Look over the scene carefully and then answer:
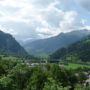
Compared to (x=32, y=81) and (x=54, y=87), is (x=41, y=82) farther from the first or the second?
(x=54, y=87)

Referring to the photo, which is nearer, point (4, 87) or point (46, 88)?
point (46, 88)

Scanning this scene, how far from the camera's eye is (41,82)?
6619cm

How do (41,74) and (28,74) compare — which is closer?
(41,74)

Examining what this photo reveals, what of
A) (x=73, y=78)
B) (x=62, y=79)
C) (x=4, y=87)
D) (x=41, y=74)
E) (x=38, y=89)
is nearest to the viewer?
(x=4, y=87)

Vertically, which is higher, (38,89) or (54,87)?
(54,87)

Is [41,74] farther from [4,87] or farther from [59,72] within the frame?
[4,87]

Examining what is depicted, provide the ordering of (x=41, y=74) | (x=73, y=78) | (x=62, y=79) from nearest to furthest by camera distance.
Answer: (x=41, y=74), (x=62, y=79), (x=73, y=78)

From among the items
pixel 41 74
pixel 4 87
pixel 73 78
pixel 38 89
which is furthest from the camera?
pixel 73 78

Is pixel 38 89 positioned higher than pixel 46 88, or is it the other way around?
pixel 46 88

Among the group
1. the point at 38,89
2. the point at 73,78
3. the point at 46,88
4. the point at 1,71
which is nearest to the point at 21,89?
the point at 38,89

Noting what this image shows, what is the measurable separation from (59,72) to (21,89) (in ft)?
57.0

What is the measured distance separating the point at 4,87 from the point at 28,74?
43097mm

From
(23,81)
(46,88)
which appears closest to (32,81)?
(23,81)

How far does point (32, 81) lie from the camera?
6550 cm
